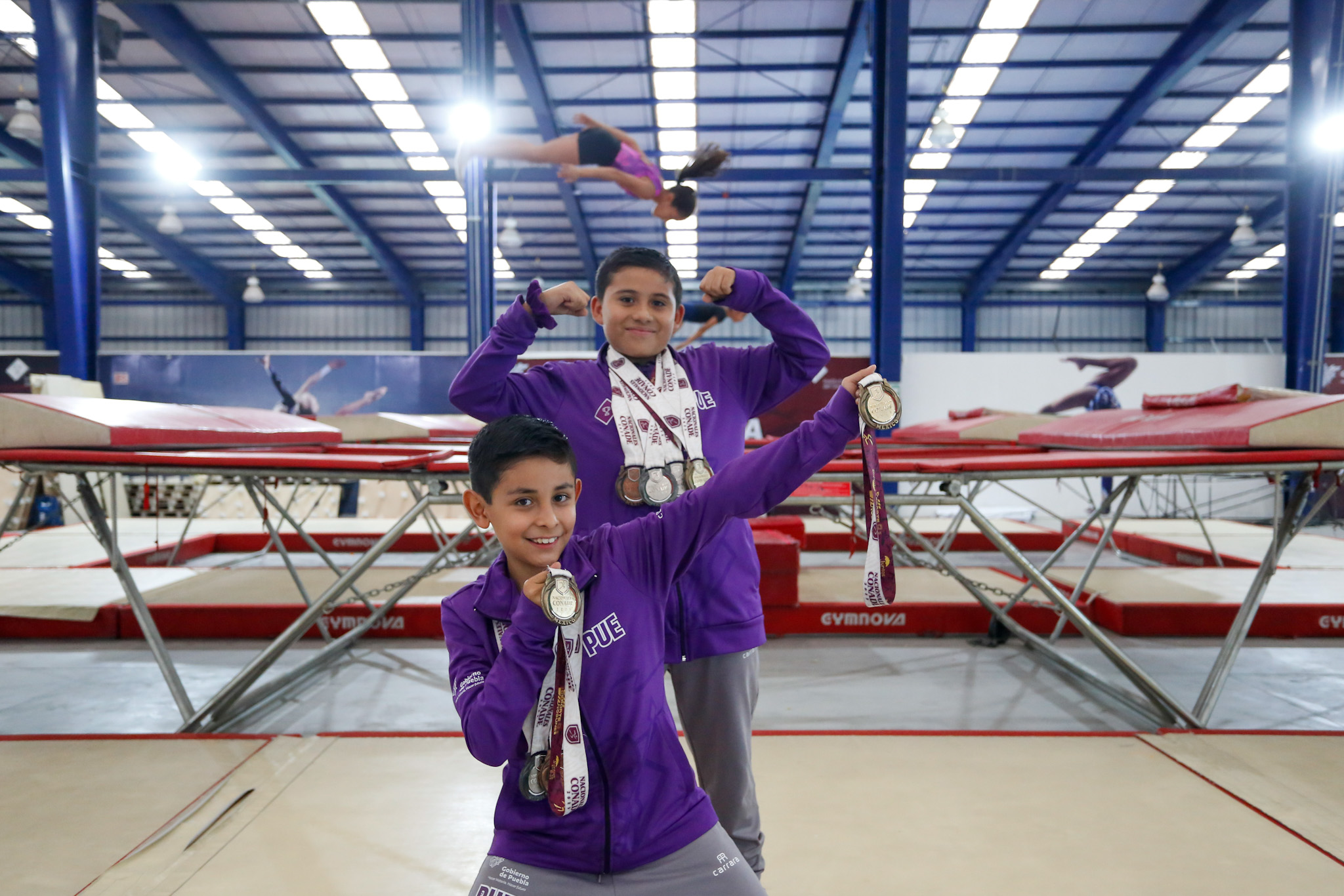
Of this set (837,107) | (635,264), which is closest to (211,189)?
(837,107)

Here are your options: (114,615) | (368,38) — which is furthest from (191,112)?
(114,615)

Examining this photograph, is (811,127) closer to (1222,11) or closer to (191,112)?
(1222,11)

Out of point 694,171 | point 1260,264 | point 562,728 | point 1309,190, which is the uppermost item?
point 1260,264

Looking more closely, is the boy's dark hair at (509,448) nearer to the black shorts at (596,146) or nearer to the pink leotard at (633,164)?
the black shorts at (596,146)

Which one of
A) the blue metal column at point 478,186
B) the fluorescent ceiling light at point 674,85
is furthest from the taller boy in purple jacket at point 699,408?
the fluorescent ceiling light at point 674,85

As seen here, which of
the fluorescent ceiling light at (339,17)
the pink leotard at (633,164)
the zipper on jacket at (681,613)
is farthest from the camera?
the fluorescent ceiling light at (339,17)

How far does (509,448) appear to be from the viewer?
3.85 feet

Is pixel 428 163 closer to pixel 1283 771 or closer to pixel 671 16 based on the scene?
pixel 671 16

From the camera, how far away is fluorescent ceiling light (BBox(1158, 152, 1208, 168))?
48.8 ft

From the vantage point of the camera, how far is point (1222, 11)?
35.9 ft

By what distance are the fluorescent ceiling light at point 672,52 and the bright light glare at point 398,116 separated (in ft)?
14.1

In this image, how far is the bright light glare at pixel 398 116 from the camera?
13086 mm

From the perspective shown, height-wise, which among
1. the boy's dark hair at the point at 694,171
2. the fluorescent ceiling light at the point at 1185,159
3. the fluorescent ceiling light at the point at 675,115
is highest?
the fluorescent ceiling light at the point at 675,115

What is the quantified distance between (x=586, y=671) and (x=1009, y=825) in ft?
4.90
